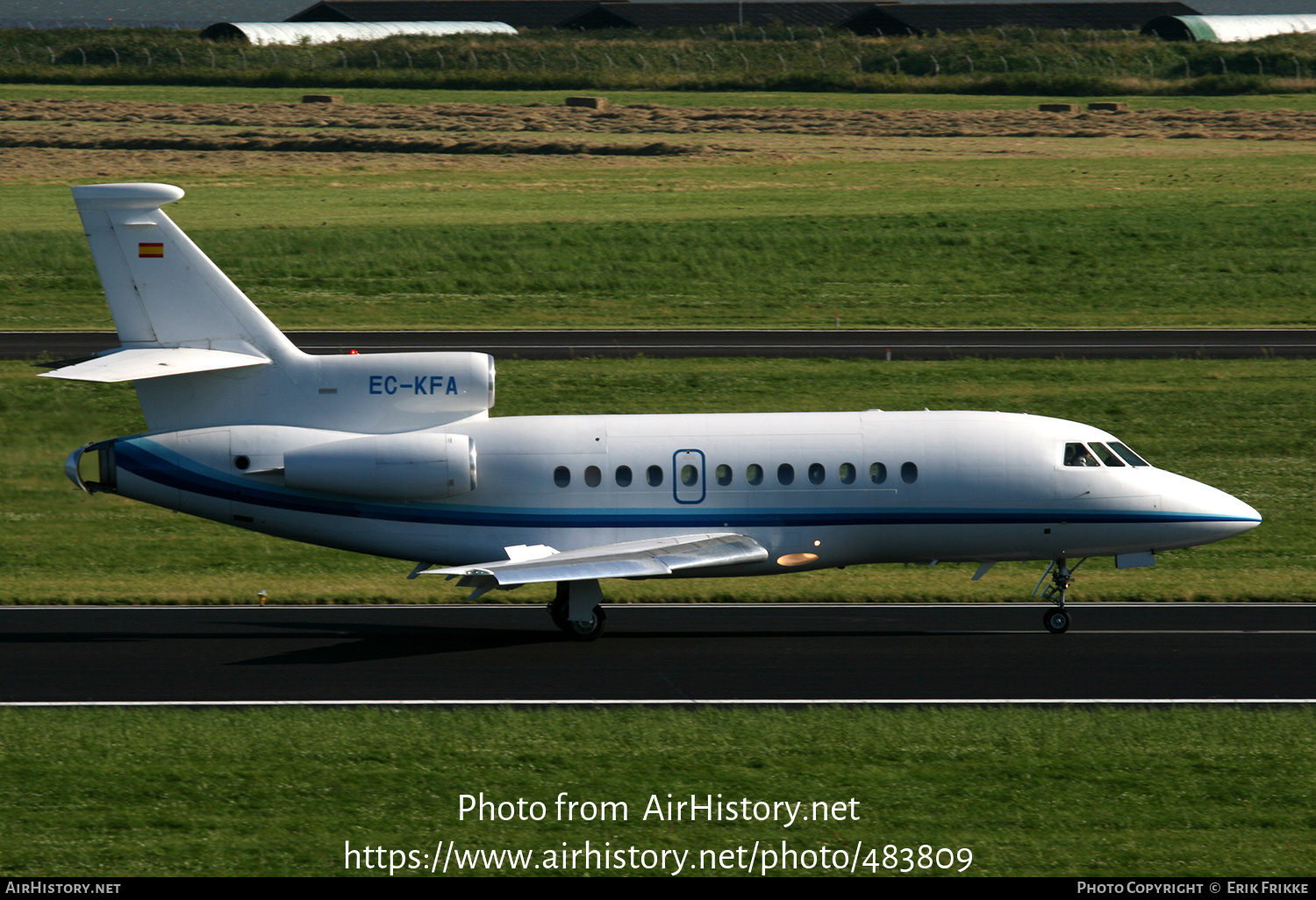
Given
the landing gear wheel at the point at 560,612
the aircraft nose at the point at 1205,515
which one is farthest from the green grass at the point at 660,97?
the landing gear wheel at the point at 560,612

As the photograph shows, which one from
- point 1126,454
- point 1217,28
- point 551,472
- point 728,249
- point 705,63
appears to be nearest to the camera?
point 551,472

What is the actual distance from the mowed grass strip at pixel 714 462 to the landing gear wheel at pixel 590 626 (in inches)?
148

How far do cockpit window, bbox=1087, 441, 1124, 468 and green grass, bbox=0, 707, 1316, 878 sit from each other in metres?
6.62

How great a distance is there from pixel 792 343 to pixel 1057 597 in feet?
95.5

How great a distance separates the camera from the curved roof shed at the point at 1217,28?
5527 inches

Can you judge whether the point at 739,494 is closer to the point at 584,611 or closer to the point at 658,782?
the point at 584,611

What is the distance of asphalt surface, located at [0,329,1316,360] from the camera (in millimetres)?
53625

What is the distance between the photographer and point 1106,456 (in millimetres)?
27859

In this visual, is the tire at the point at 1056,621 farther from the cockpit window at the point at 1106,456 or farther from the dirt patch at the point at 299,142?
the dirt patch at the point at 299,142

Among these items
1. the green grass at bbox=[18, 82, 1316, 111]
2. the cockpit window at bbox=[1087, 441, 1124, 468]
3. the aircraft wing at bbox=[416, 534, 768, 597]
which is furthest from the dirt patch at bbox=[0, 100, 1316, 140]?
the aircraft wing at bbox=[416, 534, 768, 597]

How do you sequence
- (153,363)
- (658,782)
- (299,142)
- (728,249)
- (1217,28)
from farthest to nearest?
(1217,28), (299,142), (728,249), (153,363), (658,782)

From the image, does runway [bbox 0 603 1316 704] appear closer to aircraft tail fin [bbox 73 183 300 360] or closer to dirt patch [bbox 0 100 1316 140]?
aircraft tail fin [bbox 73 183 300 360]

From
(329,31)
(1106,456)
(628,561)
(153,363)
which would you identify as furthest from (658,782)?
(329,31)
